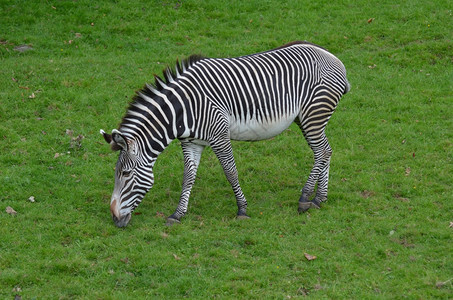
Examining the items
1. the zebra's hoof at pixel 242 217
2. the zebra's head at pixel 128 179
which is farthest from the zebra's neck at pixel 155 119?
the zebra's hoof at pixel 242 217

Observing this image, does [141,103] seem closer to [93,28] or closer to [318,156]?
[318,156]

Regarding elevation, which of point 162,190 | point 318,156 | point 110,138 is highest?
point 110,138

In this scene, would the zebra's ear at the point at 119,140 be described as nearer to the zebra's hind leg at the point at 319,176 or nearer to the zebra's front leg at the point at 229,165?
the zebra's front leg at the point at 229,165

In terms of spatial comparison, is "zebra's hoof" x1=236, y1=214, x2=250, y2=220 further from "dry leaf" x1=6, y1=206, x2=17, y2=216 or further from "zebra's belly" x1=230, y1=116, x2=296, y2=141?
"dry leaf" x1=6, y1=206, x2=17, y2=216

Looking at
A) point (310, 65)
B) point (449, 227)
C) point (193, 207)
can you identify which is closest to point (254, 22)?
point (310, 65)

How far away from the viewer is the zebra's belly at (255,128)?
33.3 ft

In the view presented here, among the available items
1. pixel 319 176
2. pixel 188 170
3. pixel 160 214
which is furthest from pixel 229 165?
pixel 319 176

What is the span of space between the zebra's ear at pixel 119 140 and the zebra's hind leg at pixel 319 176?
11.5ft

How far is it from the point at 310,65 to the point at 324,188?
2333 mm

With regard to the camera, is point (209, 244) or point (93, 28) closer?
point (209, 244)

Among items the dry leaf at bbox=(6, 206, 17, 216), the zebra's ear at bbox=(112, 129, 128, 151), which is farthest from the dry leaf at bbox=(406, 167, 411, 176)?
A: the dry leaf at bbox=(6, 206, 17, 216)

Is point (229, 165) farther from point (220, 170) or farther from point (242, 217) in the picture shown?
Result: point (220, 170)

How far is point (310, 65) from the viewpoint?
10766mm

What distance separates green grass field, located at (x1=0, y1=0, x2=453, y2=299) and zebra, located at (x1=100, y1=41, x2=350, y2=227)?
0.65m
